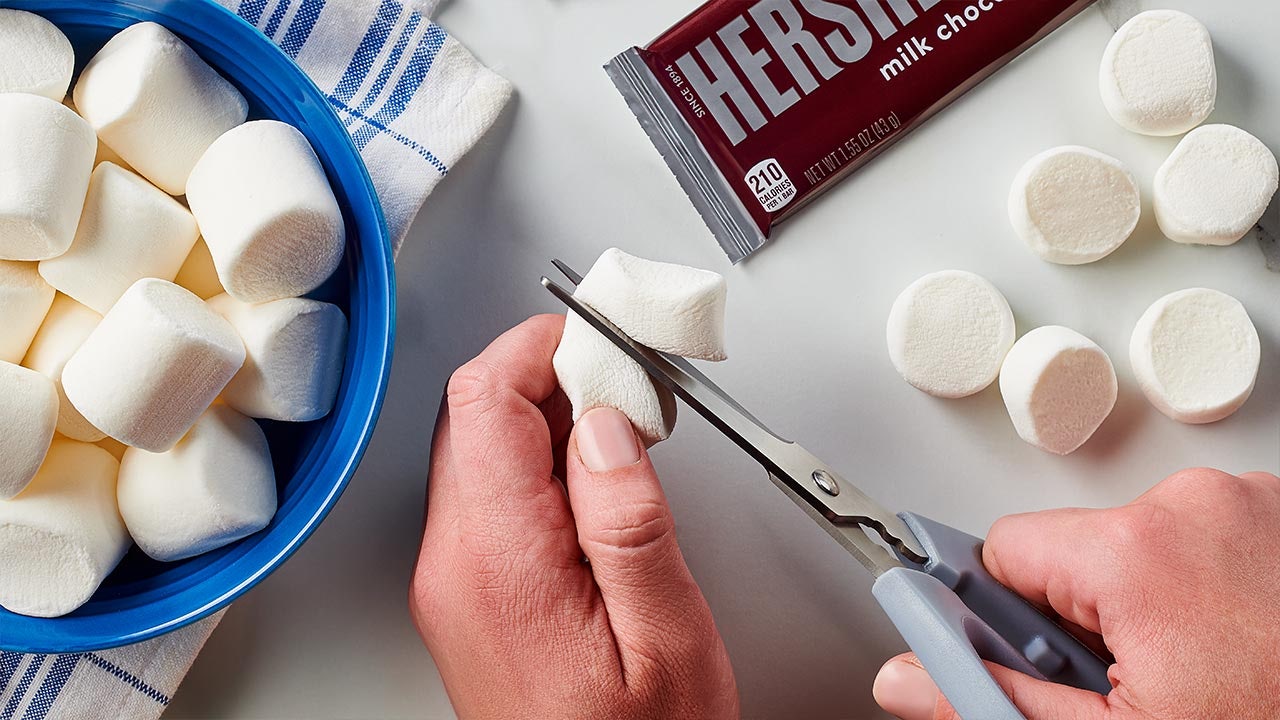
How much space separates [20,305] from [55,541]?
17cm

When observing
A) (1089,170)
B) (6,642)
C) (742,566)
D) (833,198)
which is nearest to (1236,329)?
(1089,170)

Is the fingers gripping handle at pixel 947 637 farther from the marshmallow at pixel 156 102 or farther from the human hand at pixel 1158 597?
the marshmallow at pixel 156 102

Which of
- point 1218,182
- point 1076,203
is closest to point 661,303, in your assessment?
point 1076,203

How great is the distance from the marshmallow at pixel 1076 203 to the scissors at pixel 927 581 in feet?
0.93

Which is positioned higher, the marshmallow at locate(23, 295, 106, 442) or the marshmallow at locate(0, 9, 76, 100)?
the marshmallow at locate(0, 9, 76, 100)

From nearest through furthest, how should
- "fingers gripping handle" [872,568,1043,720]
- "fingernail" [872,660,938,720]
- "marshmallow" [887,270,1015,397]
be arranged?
"fingers gripping handle" [872,568,1043,720] → "fingernail" [872,660,938,720] → "marshmallow" [887,270,1015,397]

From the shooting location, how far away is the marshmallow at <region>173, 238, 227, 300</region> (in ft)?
2.36

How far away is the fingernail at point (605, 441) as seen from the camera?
0.63 metres

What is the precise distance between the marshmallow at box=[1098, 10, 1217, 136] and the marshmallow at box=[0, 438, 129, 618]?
0.88m

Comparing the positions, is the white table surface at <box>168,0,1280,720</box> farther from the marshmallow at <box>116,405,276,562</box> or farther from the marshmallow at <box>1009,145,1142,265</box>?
the marshmallow at <box>116,405,276,562</box>

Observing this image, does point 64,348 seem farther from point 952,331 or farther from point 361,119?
point 952,331

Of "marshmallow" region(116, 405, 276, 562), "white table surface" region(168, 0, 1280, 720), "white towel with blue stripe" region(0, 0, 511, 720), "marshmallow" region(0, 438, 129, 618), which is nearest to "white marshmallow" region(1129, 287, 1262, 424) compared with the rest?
"white table surface" region(168, 0, 1280, 720)

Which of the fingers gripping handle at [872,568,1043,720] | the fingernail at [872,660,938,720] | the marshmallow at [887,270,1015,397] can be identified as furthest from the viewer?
the marshmallow at [887,270,1015,397]

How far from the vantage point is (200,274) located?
28.4 inches
